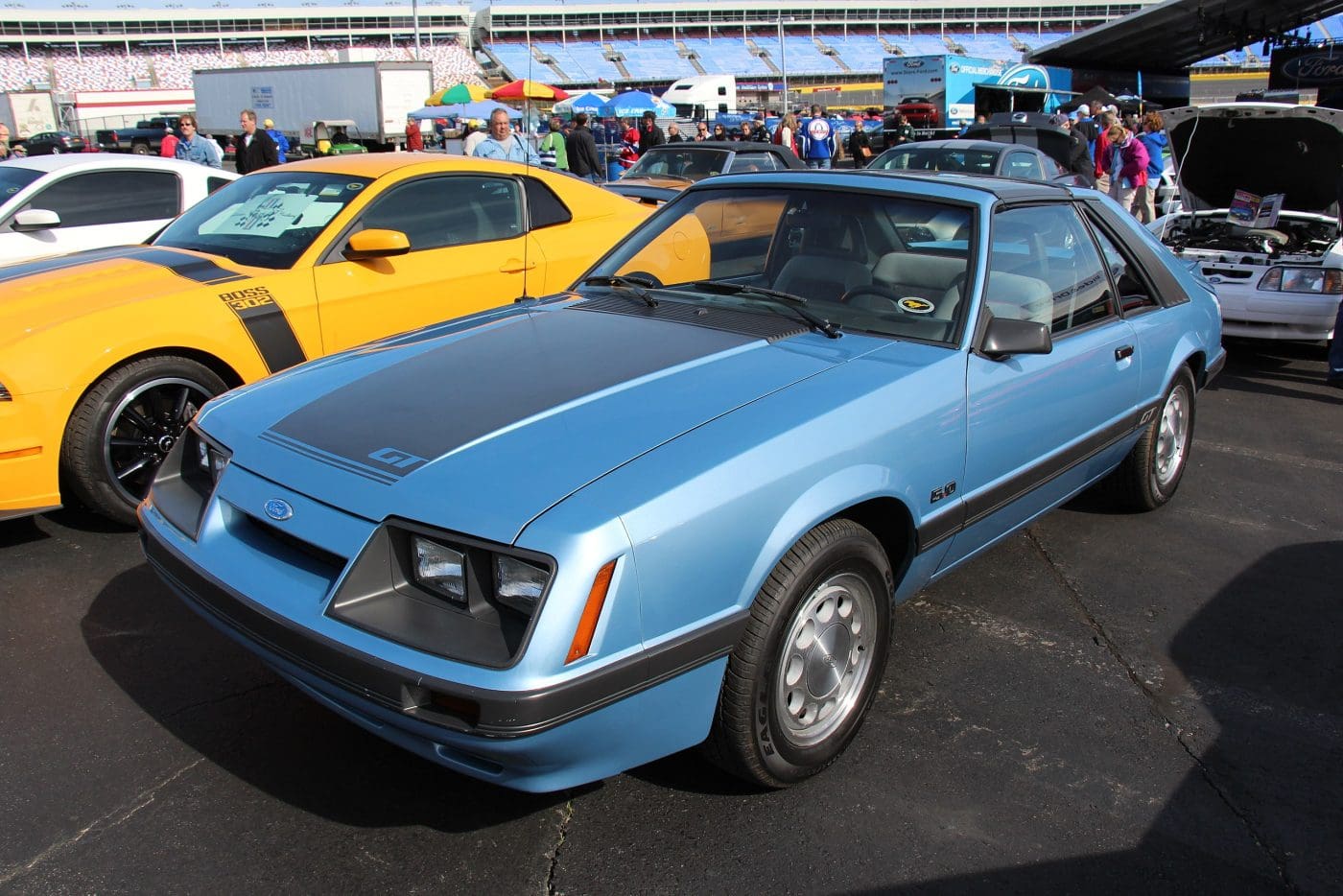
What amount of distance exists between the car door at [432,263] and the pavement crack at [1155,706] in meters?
3.09

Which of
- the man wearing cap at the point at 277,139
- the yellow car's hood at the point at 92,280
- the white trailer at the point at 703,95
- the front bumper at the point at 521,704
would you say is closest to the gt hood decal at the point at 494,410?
the front bumper at the point at 521,704

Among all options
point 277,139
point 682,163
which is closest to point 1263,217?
point 682,163

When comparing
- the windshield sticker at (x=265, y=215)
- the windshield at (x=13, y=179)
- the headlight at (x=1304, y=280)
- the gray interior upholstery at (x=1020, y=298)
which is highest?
the windshield at (x=13, y=179)

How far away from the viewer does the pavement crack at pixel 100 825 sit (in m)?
2.37

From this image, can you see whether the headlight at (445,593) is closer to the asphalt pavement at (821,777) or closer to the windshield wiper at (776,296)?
the asphalt pavement at (821,777)

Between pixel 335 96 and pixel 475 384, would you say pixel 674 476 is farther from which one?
pixel 335 96

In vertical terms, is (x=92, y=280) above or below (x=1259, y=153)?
below

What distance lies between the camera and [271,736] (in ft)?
9.53

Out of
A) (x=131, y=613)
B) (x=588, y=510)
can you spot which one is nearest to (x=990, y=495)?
(x=588, y=510)

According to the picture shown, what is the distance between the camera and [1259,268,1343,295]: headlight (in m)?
7.25

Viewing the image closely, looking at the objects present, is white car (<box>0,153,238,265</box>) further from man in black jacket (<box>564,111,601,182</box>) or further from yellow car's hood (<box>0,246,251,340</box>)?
man in black jacket (<box>564,111,601,182</box>)

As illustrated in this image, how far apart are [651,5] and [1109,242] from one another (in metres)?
89.8

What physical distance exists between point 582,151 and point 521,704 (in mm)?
13629

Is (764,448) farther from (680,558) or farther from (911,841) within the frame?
(911,841)
